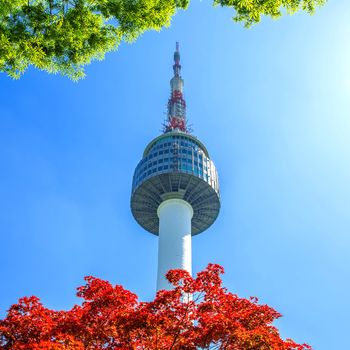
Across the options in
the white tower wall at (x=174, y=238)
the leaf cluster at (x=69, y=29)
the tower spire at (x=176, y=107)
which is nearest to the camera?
the leaf cluster at (x=69, y=29)

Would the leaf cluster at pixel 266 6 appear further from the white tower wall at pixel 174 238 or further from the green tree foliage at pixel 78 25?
the white tower wall at pixel 174 238

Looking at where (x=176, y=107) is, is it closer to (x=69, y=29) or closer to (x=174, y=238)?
(x=174, y=238)

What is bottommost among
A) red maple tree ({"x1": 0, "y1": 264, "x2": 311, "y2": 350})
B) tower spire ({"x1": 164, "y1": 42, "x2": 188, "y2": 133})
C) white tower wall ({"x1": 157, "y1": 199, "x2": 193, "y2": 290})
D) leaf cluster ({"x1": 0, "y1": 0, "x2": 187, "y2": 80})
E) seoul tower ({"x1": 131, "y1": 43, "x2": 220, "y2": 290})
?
red maple tree ({"x1": 0, "y1": 264, "x2": 311, "y2": 350})

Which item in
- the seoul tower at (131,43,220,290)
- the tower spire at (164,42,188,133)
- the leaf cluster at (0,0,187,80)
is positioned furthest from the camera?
the tower spire at (164,42,188,133)

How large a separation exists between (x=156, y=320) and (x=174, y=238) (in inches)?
1771

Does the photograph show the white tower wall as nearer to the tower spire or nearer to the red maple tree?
the tower spire

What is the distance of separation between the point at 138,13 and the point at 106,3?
1.10 m

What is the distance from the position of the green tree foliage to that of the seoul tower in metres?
49.0

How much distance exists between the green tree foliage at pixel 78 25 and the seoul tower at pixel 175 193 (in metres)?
49.0

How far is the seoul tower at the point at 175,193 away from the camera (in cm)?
6259

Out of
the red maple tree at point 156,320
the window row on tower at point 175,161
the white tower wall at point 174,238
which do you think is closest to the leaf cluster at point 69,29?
the red maple tree at point 156,320

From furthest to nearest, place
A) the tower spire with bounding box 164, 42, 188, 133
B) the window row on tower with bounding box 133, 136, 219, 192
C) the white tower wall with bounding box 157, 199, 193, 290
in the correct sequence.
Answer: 1. the tower spire with bounding box 164, 42, 188, 133
2. the window row on tower with bounding box 133, 136, 219, 192
3. the white tower wall with bounding box 157, 199, 193, 290

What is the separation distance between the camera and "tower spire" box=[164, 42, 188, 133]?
7538 cm

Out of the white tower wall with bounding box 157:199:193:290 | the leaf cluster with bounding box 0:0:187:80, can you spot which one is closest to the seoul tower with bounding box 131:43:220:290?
the white tower wall with bounding box 157:199:193:290
